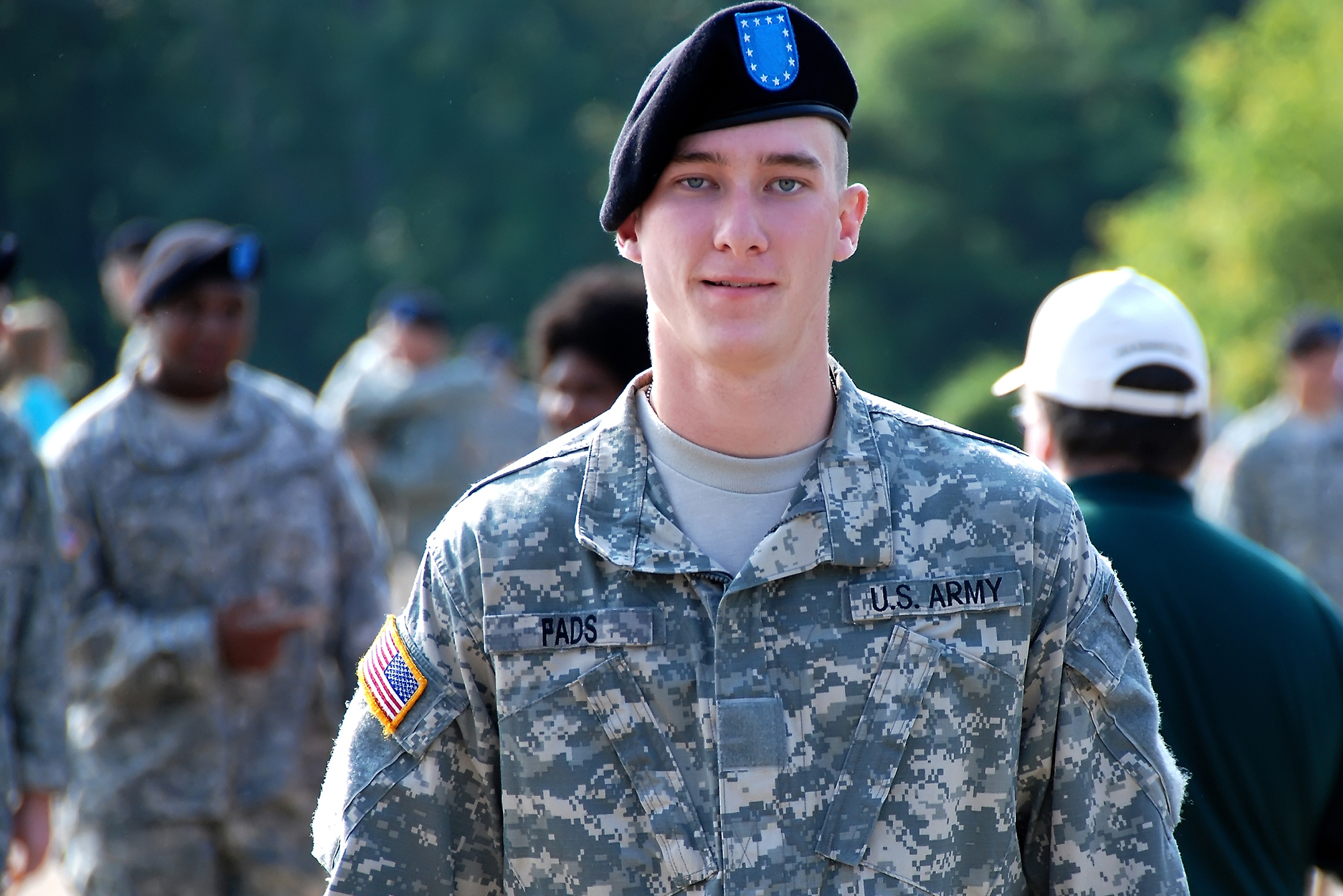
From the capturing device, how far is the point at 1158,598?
10.7ft

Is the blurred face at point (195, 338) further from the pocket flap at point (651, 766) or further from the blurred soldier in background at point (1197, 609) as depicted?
the pocket flap at point (651, 766)

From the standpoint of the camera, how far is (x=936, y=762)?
7.75 feet

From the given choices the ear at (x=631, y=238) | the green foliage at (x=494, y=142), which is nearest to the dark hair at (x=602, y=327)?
the ear at (x=631, y=238)

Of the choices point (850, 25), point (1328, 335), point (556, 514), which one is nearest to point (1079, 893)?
point (556, 514)

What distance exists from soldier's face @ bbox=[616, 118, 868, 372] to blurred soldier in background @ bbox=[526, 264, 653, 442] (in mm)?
2328

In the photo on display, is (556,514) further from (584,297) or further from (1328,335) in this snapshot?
(1328,335)

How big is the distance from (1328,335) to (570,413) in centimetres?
540

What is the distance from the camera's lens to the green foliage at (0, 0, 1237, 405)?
33.8 metres

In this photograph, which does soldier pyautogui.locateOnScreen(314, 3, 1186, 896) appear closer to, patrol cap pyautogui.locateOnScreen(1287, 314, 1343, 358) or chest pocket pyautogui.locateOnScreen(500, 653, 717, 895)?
chest pocket pyautogui.locateOnScreen(500, 653, 717, 895)

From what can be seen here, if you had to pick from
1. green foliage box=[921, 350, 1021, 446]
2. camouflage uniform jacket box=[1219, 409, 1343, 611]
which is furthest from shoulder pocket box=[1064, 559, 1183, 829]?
green foliage box=[921, 350, 1021, 446]

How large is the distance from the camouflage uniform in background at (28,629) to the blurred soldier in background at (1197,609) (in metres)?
2.73

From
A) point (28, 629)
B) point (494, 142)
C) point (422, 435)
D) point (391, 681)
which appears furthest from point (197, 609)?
point (494, 142)

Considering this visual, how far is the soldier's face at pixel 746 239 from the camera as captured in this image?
7.79 feet

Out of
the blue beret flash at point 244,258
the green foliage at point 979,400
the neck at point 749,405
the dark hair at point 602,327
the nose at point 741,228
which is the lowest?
the neck at point 749,405
